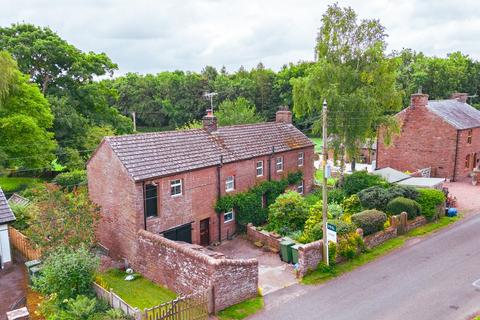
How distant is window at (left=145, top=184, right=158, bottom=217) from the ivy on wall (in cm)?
446

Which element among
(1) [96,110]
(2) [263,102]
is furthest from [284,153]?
(2) [263,102]

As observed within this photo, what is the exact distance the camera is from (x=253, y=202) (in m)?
26.5

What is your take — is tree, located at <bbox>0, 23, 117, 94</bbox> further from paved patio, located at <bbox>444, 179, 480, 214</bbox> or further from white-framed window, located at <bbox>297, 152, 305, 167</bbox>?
paved patio, located at <bbox>444, 179, 480, 214</bbox>

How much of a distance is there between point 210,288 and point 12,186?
30369 mm

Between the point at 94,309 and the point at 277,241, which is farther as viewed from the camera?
the point at 277,241

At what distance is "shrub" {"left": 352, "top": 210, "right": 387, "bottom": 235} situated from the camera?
22547 mm

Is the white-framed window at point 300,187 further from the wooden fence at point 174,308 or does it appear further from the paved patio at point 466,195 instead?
the wooden fence at point 174,308

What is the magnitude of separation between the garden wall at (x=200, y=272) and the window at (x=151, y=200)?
183 centimetres

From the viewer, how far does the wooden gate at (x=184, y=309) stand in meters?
14.3

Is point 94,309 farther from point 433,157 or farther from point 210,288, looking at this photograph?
point 433,157

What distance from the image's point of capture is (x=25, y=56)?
40.1 m

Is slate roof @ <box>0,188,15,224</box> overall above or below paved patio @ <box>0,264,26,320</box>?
above

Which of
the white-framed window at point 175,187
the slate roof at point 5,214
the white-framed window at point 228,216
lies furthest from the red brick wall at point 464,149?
the slate roof at point 5,214

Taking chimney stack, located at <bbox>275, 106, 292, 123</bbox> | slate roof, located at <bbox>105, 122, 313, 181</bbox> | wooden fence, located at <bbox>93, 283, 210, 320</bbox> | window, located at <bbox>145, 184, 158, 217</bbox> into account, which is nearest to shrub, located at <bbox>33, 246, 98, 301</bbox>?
wooden fence, located at <bbox>93, 283, 210, 320</bbox>
